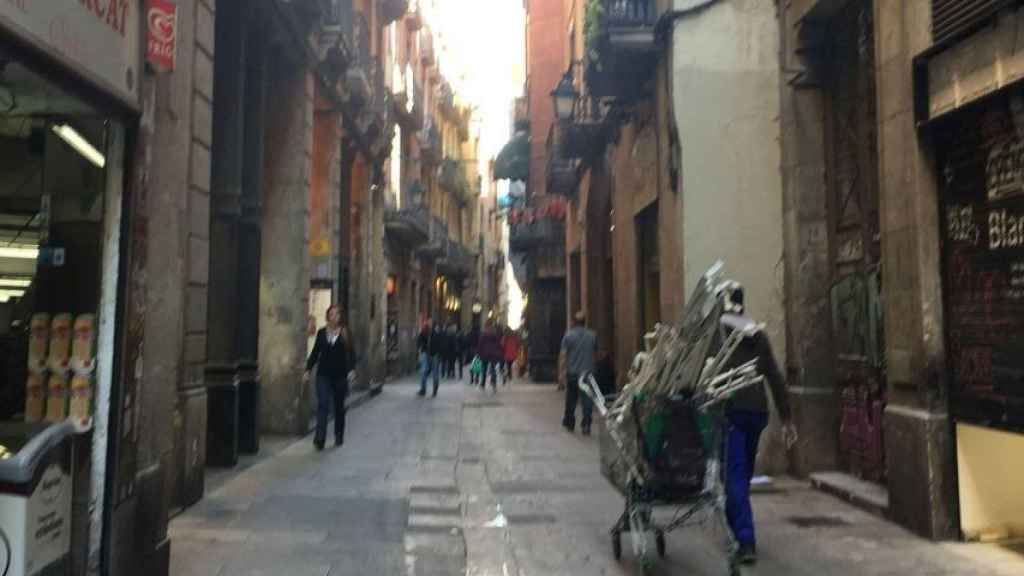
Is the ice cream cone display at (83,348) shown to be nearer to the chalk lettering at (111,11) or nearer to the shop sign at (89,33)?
the shop sign at (89,33)

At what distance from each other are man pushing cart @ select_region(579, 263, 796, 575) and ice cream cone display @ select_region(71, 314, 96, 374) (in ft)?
10.2

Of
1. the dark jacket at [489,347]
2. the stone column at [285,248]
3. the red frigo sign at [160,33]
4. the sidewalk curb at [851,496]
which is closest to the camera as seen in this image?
the red frigo sign at [160,33]

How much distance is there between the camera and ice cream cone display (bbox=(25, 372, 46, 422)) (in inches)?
189

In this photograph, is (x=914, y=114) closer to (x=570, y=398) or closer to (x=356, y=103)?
(x=570, y=398)

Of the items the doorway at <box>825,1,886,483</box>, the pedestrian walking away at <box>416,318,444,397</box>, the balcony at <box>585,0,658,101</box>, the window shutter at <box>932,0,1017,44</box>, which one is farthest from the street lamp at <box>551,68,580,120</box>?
the window shutter at <box>932,0,1017,44</box>

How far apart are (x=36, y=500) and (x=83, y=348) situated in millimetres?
1077

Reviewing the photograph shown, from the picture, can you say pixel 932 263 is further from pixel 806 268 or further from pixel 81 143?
pixel 81 143

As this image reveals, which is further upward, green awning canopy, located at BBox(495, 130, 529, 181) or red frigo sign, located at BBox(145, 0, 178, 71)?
green awning canopy, located at BBox(495, 130, 529, 181)

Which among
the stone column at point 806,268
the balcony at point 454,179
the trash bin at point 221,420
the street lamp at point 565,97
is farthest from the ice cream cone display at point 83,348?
the balcony at point 454,179

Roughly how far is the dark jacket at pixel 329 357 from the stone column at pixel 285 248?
1.53 meters

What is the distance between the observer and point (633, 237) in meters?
15.3

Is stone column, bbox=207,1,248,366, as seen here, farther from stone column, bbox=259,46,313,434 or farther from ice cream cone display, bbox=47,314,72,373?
ice cream cone display, bbox=47,314,72,373

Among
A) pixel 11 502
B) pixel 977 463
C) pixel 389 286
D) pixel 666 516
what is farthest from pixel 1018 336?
pixel 389 286

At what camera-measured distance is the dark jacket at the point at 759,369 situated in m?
5.94
